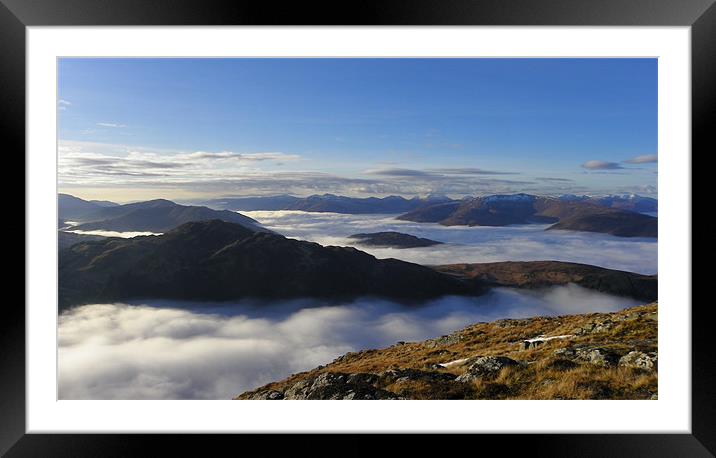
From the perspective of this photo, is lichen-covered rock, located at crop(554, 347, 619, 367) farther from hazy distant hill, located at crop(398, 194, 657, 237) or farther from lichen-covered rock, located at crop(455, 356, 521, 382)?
hazy distant hill, located at crop(398, 194, 657, 237)

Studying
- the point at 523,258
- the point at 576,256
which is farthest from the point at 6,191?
the point at 576,256

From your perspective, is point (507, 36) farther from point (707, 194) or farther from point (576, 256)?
point (576, 256)

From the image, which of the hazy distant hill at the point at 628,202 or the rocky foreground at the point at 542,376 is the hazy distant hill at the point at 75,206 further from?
the hazy distant hill at the point at 628,202

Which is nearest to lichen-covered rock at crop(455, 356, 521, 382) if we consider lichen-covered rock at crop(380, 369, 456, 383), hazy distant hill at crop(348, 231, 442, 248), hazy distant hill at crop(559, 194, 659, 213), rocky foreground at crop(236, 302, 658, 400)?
rocky foreground at crop(236, 302, 658, 400)

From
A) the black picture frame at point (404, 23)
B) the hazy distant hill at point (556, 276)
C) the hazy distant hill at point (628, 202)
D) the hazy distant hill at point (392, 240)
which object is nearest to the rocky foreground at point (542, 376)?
the black picture frame at point (404, 23)

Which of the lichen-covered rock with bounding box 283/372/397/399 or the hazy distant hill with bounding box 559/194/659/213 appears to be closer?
the lichen-covered rock with bounding box 283/372/397/399

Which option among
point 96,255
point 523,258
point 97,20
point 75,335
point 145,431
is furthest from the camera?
point 96,255
